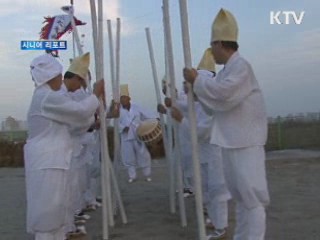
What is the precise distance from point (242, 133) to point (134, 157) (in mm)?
7891

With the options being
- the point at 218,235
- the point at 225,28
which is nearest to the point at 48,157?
the point at 225,28

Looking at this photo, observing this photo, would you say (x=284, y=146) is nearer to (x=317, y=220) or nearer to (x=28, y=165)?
(x=317, y=220)

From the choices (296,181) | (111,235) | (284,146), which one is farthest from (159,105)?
(284,146)

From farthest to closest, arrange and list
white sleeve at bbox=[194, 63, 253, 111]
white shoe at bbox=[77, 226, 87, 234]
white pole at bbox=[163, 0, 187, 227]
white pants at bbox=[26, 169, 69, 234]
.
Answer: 1. white shoe at bbox=[77, 226, 87, 234]
2. white pole at bbox=[163, 0, 187, 227]
3. white pants at bbox=[26, 169, 69, 234]
4. white sleeve at bbox=[194, 63, 253, 111]

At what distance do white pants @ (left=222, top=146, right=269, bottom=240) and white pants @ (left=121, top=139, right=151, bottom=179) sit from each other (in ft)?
25.0

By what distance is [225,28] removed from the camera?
471 cm

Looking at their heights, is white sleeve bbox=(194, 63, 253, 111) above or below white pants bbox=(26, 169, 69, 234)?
above

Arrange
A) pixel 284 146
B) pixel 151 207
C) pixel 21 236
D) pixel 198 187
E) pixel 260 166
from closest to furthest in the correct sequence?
pixel 260 166 < pixel 198 187 < pixel 21 236 < pixel 151 207 < pixel 284 146

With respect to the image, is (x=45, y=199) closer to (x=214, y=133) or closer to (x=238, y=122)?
(x=214, y=133)

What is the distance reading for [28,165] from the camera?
4793mm

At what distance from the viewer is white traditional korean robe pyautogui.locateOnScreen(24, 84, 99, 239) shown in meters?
4.70

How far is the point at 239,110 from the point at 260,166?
0.48 meters

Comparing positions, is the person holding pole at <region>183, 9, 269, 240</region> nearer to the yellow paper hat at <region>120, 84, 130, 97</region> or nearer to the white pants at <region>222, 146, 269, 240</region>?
→ the white pants at <region>222, 146, 269, 240</region>

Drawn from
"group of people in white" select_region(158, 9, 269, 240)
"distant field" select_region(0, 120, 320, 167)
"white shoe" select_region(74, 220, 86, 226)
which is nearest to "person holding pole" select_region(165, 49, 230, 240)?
"group of people in white" select_region(158, 9, 269, 240)
